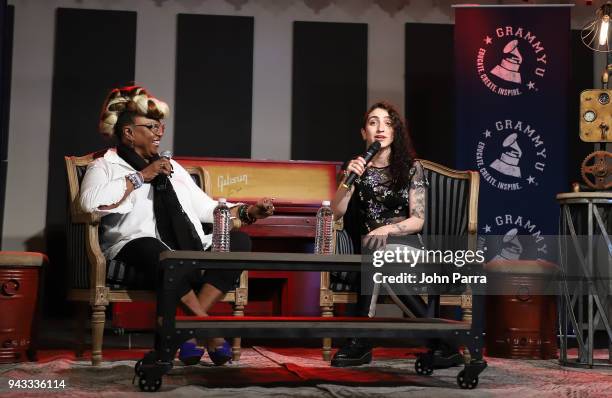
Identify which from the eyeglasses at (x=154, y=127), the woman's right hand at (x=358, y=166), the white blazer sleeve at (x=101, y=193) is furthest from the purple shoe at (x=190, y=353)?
the eyeglasses at (x=154, y=127)

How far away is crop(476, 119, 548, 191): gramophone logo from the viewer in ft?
17.5

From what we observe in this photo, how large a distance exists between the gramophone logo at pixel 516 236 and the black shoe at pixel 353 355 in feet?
5.91

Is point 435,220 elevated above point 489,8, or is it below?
below

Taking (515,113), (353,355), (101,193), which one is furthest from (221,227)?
(515,113)

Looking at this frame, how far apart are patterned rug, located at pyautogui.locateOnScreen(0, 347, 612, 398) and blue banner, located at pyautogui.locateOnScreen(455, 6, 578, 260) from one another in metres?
1.41

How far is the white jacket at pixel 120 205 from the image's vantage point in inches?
148

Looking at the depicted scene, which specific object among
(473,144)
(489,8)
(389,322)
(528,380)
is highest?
(489,8)

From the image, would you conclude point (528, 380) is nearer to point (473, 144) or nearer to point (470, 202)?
point (470, 202)

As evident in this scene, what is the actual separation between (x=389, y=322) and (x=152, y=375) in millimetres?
942

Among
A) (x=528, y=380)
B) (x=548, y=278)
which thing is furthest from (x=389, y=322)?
(x=548, y=278)

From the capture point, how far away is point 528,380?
3.37 m

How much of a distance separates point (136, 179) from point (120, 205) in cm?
15

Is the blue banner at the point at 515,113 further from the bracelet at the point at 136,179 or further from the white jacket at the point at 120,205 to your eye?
the bracelet at the point at 136,179

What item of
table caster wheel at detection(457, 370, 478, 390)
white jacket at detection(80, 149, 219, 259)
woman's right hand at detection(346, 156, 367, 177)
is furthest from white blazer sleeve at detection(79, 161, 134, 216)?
table caster wheel at detection(457, 370, 478, 390)
